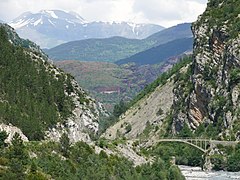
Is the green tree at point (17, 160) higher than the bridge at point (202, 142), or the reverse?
the green tree at point (17, 160)

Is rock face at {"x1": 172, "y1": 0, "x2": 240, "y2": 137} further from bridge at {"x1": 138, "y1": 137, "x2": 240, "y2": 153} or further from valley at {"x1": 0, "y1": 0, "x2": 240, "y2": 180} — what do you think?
bridge at {"x1": 138, "y1": 137, "x2": 240, "y2": 153}

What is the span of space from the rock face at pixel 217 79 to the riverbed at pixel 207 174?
16.4m

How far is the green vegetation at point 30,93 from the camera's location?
12350 cm

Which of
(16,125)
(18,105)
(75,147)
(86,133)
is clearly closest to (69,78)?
(86,133)

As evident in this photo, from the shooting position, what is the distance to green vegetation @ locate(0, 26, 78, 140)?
124m

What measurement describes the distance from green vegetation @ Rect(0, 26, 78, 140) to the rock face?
4296cm

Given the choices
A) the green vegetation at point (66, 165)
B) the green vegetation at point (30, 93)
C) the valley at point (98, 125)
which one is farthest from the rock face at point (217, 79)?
the green vegetation at point (66, 165)

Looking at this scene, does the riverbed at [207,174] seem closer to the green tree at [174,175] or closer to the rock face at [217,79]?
the rock face at [217,79]

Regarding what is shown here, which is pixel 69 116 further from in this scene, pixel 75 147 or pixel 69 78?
pixel 75 147

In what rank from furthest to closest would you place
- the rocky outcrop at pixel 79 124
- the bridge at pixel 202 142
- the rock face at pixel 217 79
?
1. the rock face at pixel 217 79
2. the bridge at pixel 202 142
3. the rocky outcrop at pixel 79 124

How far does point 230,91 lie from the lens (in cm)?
17438

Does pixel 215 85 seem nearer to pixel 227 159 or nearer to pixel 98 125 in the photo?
pixel 227 159

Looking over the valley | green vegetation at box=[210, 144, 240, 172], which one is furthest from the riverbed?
green vegetation at box=[210, 144, 240, 172]

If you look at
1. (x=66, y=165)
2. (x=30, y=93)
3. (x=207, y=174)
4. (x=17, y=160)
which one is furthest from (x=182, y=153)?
(x=17, y=160)
